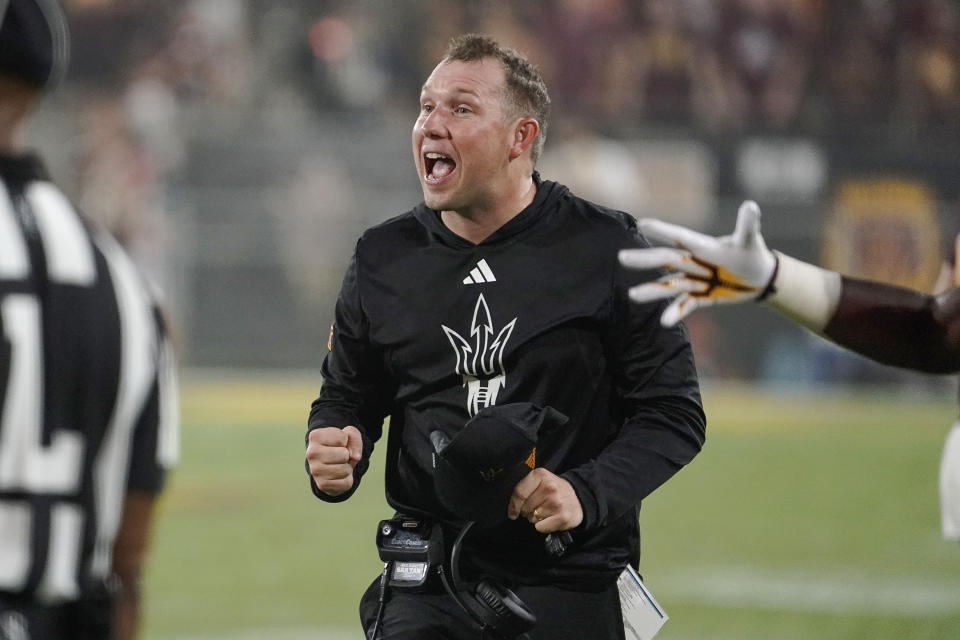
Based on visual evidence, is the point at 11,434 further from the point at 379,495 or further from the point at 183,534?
the point at 379,495

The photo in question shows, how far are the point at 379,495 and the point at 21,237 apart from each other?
926cm

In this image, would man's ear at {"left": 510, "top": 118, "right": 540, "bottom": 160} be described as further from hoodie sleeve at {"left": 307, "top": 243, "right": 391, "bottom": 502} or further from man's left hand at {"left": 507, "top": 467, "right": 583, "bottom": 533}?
man's left hand at {"left": 507, "top": 467, "right": 583, "bottom": 533}

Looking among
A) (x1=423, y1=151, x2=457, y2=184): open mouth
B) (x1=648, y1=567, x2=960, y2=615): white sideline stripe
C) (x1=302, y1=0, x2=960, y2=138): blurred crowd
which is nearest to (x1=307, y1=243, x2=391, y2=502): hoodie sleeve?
(x1=423, y1=151, x2=457, y2=184): open mouth

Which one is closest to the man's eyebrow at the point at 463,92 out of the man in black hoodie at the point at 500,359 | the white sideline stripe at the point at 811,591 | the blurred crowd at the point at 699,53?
the man in black hoodie at the point at 500,359

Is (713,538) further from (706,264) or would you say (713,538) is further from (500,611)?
(706,264)

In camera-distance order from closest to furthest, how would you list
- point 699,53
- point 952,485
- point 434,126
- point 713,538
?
point 434,126 → point 952,485 → point 713,538 → point 699,53

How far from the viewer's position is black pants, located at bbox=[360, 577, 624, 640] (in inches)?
144

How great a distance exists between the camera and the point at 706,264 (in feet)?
10.5

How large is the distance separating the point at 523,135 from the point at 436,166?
25 cm

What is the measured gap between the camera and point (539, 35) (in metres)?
19.9

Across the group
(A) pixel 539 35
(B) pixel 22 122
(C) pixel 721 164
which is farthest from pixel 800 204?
(B) pixel 22 122

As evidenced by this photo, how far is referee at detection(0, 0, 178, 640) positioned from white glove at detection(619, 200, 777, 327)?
109 cm

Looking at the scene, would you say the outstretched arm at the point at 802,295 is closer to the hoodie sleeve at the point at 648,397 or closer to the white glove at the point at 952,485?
the hoodie sleeve at the point at 648,397

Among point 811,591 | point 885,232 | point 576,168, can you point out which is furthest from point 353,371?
point 885,232
